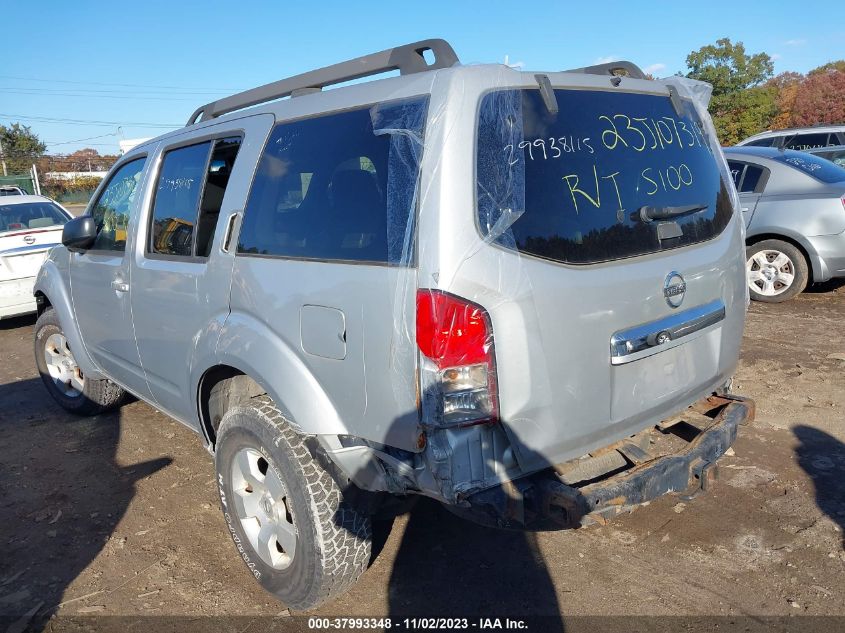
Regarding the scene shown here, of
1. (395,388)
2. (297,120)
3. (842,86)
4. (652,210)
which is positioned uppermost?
(842,86)

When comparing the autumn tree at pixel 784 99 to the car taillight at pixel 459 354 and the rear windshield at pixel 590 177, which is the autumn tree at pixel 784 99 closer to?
the rear windshield at pixel 590 177

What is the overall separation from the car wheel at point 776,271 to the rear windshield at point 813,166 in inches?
30.8

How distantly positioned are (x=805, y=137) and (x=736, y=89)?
A: 95.7 feet

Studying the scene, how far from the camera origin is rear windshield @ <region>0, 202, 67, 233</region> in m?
8.03

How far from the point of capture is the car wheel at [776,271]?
22.8 ft

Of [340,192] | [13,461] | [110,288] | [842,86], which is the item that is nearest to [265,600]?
[340,192]

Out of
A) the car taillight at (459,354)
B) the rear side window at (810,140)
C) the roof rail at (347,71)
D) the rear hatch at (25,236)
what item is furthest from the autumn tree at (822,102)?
the car taillight at (459,354)

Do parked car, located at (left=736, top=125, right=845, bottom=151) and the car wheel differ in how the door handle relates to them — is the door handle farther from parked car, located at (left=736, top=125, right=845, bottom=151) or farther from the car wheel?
parked car, located at (left=736, top=125, right=845, bottom=151)

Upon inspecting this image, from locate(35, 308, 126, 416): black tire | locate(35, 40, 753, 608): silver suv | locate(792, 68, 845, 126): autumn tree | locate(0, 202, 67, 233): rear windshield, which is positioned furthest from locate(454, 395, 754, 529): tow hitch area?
locate(792, 68, 845, 126): autumn tree

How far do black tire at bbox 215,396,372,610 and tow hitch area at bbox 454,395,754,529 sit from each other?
0.57 metres

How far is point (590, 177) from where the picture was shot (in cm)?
229

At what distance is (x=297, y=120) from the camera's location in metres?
2.62

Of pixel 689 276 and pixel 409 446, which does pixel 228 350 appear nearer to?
pixel 409 446

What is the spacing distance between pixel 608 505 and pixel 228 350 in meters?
1.63
